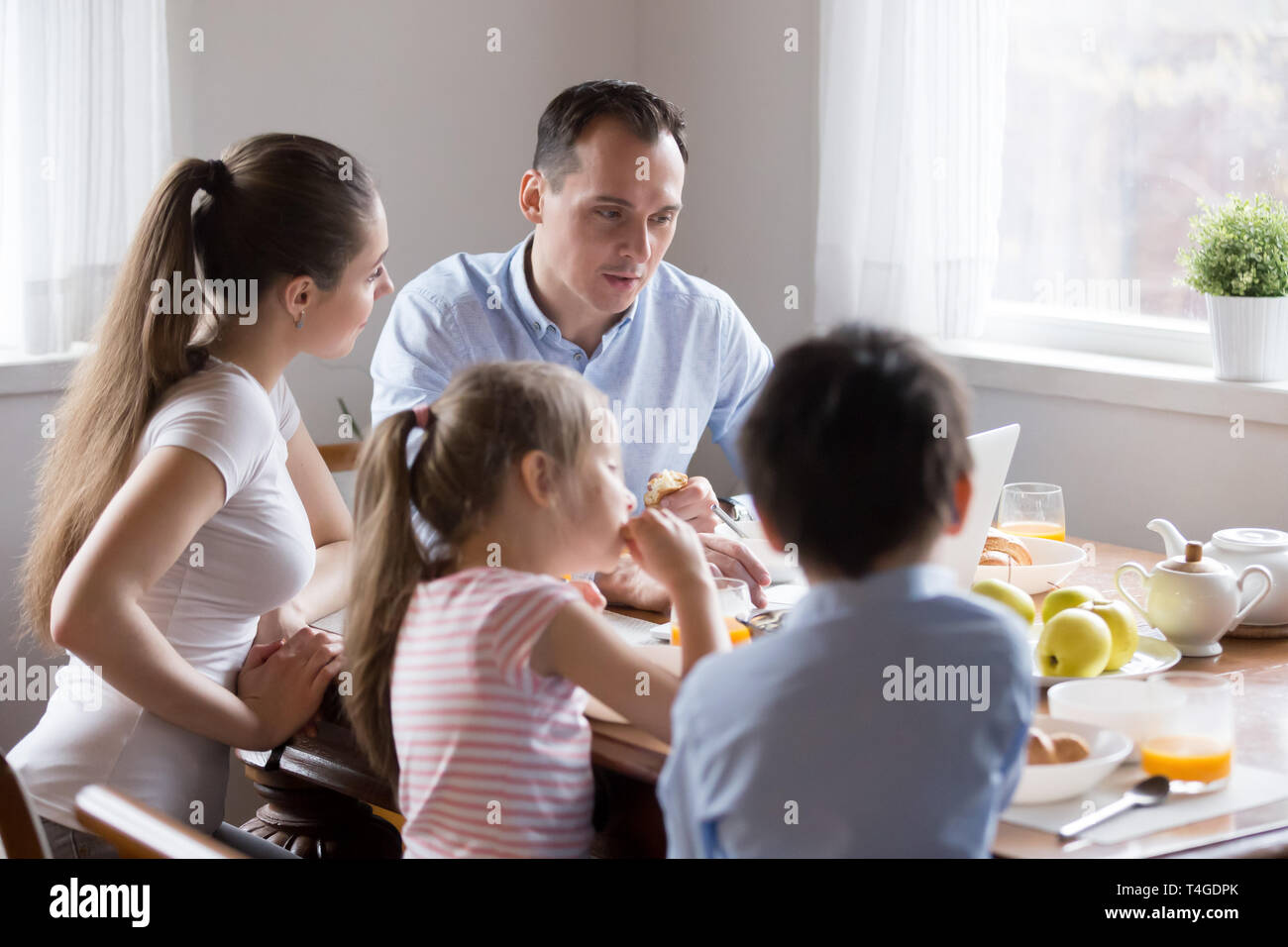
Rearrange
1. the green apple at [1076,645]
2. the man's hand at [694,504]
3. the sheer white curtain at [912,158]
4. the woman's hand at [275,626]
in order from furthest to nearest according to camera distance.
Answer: the sheer white curtain at [912,158], the man's hand at [694,504], the woman's hand at [275,626], the green apple at [1076,645]

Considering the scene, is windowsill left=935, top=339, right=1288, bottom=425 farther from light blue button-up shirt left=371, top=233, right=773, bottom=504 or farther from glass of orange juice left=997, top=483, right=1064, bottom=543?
glass of orange juice left=997, top=483, right=1064, bottom=543

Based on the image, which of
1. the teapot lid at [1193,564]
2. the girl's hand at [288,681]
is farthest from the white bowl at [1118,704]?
the girl's hand at [288,681]

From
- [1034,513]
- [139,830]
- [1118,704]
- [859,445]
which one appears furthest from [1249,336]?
[139,830]

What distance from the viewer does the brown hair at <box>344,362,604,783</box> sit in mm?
1409

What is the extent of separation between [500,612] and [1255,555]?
3.39 ft

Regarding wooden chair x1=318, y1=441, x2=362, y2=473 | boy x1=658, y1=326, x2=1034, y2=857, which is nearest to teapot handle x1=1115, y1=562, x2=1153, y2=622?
boy x1=658, y1=326, x2=1034, y2=857

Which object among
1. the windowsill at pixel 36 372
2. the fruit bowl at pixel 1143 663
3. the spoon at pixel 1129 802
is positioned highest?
the windowsill at pixel 36 372

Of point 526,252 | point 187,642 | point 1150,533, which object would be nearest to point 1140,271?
point 1150,533

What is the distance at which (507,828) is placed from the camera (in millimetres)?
1317

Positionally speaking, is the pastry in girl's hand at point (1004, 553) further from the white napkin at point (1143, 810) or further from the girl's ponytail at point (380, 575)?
the girl's ponytail at point (380, 575)

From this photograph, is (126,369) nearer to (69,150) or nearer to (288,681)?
(288,681)

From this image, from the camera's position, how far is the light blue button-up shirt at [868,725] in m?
1.04

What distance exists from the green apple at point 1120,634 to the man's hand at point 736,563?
49cm
